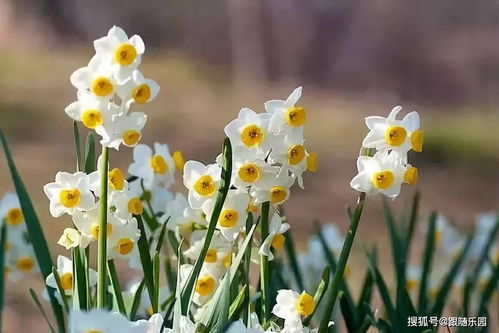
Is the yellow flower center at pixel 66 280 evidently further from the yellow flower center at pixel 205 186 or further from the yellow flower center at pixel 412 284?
the yellow flower center at pixel 412 284

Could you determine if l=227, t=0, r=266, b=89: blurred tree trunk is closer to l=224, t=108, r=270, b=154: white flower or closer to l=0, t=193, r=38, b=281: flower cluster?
l=0, t=193, r=38, b=281: flower cluster

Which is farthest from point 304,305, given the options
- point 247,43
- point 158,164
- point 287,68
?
point 247,43

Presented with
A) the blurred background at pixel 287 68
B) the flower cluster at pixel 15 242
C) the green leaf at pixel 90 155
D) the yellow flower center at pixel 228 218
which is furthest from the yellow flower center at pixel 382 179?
the blurred background at pixel 287 68

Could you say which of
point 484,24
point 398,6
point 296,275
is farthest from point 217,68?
point 296,275

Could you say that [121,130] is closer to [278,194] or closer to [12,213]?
[278,194]

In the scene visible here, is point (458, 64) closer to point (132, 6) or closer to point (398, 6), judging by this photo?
point (398, 6)
